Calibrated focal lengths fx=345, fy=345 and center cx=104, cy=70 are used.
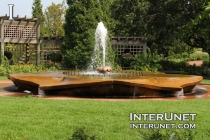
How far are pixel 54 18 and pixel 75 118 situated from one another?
3278 centimetres

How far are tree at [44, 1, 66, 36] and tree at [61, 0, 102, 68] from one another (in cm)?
1609

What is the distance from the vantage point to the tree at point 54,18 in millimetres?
36688

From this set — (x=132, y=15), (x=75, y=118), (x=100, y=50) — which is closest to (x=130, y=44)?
(x=132, y=15)

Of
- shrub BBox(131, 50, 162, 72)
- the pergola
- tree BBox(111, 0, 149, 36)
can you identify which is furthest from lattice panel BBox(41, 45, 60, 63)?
shrub BBox(131, 50, 162, 72)

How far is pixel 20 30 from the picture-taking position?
2125 cm

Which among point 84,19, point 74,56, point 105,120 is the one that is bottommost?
point 105,120

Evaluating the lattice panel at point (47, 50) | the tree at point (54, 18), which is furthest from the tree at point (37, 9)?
the lattice panel at point (47, 50)

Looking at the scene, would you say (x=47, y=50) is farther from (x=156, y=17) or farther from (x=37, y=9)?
(x=37, y=9)

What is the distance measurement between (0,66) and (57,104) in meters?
12.4

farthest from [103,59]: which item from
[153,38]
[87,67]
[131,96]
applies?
[131,96]

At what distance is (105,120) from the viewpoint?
230 inches

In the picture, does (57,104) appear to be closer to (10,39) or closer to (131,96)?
(131,96)

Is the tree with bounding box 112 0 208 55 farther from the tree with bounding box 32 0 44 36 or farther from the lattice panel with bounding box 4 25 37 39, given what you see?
the tree with bounding box 32 0 44 36

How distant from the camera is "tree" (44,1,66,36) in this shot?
3669 centimetres
